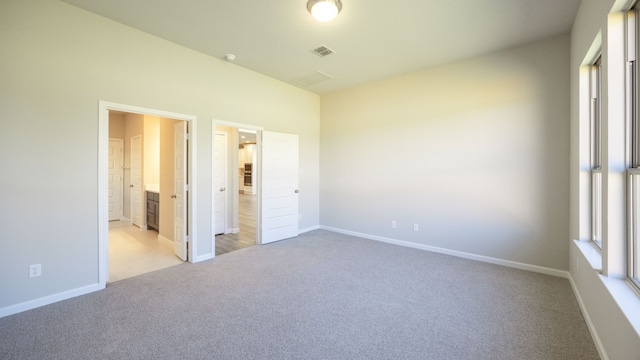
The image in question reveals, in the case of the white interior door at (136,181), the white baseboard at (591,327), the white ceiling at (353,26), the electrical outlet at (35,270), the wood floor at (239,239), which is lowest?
the white baseboard at (591,327)

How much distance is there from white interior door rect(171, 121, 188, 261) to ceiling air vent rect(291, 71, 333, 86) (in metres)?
2.28

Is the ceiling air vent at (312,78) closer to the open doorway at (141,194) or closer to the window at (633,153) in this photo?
the open doorway at (141,194)

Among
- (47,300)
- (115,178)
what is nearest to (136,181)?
(115,178)

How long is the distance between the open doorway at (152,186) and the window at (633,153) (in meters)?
4.50

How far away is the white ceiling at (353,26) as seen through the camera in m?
2.76

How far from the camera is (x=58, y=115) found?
2697 mm

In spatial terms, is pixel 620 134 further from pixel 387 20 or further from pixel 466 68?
pixel 466 68

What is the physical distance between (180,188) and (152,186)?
2.71 meters

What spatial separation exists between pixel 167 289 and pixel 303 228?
310 cm

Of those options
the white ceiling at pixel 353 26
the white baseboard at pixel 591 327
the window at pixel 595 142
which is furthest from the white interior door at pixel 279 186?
the window at pixel 595 142

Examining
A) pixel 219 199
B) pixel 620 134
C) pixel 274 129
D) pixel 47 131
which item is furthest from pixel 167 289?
pixel 620 134

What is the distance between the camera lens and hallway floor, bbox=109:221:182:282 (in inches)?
140

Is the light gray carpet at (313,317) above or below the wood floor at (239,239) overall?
below

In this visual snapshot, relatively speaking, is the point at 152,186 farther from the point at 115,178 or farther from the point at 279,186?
the point at 279,186
